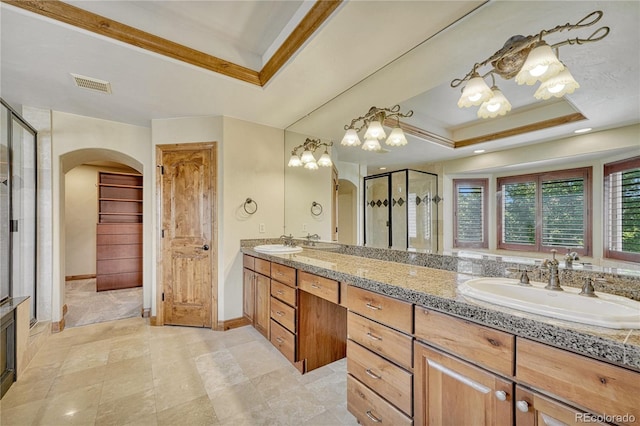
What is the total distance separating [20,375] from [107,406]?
3.15ft

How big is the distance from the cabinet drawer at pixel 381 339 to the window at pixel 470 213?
0.79 metres

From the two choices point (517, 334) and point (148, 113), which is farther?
point (148, 113)

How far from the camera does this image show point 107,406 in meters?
1.74

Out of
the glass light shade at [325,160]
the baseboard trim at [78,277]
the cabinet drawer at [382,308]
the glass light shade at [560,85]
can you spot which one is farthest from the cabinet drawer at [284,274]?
the baseboard trim at [78,277]

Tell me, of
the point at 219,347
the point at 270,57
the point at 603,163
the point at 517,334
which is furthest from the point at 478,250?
the point at 219,347

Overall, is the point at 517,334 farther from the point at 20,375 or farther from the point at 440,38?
the point at 20,375

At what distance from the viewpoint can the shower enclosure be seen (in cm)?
196

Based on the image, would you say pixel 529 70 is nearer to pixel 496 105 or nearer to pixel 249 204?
pixel 496 105

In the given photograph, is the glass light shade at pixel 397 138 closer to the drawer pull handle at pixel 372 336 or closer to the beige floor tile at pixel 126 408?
the drawer pull handle at pixel 372 336

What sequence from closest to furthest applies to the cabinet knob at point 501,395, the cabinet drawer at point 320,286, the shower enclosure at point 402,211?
the cabinet knob at point 501,395, the cabinet drawer at point 320,286, the shower enclosure at point 402,211

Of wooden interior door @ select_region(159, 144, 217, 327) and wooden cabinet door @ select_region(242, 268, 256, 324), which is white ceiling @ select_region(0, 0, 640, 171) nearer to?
wooden interior door @ select_region(159, 144, 217, 327)

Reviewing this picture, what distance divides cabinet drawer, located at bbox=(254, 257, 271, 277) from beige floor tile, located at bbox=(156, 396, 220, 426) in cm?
102

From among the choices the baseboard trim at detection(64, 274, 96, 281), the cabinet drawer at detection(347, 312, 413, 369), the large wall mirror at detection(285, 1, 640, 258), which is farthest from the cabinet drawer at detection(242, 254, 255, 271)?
the baseboard trim at detection(64, 274, 96, 281)

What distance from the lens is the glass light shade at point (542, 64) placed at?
1.18 m
